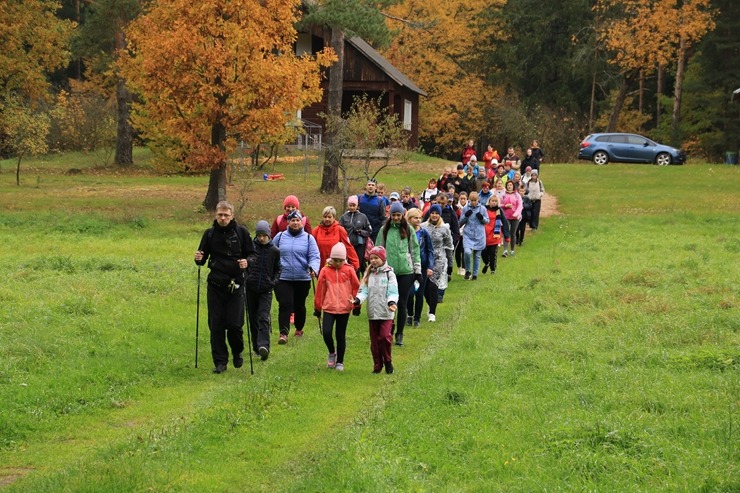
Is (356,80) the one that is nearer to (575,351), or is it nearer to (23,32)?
(23,32)

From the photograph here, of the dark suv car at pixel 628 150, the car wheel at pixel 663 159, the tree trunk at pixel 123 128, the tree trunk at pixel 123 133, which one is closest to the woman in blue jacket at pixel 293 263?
the tree trunk at pixel 123 128

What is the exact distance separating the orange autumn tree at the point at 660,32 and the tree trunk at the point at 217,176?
28.9 m

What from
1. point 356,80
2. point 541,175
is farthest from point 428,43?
point 541,175

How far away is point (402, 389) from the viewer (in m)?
10.2

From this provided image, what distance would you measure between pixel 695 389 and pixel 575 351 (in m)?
2.09

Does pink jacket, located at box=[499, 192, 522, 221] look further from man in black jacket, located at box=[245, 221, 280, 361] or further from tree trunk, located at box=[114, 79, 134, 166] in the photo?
tree trunk, located at box=[114, 79, 134, 166]

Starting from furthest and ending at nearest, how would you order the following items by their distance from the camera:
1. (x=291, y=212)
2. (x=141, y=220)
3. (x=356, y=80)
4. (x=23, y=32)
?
(x=356, y=80) < (x=23, y=32) < (x=141, y=220) < (x=291, y=212)

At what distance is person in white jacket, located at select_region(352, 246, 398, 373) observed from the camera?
38.1ft

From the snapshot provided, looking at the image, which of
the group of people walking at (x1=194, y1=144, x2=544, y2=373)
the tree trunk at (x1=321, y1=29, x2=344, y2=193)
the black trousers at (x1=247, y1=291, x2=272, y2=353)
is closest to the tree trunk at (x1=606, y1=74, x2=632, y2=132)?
the tree trunk at (x1=321, y1=29, x2=344, y2=193)

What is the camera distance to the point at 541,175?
41.1 metres

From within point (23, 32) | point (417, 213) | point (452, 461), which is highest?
point (23, 32)

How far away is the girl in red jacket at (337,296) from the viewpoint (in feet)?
38.4

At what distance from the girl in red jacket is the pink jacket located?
11.2 meters

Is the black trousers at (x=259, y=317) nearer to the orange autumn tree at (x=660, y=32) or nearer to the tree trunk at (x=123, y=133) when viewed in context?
the tree trunk at (x=123, y=133)
